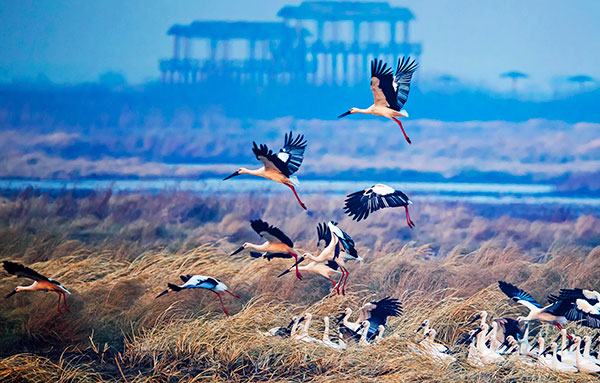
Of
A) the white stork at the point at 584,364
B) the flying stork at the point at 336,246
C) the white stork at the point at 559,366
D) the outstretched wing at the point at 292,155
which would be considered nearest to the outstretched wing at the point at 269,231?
the flying stork at the point at 336,246

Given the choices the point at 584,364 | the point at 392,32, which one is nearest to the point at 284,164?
the point at 584,364

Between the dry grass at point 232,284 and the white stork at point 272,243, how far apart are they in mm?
563

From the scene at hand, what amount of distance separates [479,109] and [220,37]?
115 inches

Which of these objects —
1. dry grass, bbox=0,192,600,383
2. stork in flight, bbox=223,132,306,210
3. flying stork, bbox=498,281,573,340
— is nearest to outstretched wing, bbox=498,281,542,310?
flying stork, bbox=498,281,573,340

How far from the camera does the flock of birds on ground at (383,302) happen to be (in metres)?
4.25

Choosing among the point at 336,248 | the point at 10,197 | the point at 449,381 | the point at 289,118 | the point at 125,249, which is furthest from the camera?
the point at 289,118

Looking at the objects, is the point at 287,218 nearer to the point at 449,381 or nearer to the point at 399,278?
the point at 399,278

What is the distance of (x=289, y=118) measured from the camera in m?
7.91

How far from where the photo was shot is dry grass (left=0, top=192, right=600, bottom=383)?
14.5 ft

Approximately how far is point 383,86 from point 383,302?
4.57 feet

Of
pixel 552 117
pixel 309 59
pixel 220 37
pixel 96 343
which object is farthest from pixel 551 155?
pixel 96 343

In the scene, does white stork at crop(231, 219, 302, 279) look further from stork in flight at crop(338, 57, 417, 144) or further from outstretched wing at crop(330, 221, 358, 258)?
stork in flight at crop(338, 57, 417, 144)

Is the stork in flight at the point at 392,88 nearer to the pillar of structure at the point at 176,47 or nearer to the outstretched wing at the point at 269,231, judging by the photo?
the outstretched wing at the point at 269,231

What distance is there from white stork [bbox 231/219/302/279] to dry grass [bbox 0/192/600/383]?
563 mm
